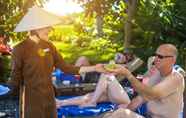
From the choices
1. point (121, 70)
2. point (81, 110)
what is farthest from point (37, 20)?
point (81, 110)

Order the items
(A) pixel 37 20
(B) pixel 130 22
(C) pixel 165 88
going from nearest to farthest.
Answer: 1. (C) pixel 165 88
2. (A) pixel 37 20
3. (B) pixel 130 22

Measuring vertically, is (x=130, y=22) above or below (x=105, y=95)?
above

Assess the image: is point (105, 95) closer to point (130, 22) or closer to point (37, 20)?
point (37, 20)

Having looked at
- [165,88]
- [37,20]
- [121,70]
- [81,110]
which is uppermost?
[37,20]

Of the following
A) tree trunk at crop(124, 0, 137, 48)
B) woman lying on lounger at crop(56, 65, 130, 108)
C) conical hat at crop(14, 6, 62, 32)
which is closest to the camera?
conical hat at crop(14, 6, 62, 32)

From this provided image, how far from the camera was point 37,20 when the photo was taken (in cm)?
574

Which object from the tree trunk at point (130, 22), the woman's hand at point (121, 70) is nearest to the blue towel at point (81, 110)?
the woman's hand at point (121, 70)

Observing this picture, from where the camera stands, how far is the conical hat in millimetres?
5656

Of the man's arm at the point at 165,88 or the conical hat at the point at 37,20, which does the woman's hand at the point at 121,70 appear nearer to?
the man's arm at the point at 165,88

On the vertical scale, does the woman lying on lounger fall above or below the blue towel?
above

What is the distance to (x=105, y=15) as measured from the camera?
15.0 meters

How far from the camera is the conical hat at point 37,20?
5656mm

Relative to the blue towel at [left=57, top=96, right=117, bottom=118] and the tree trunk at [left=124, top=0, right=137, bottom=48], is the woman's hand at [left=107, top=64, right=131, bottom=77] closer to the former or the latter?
the blue towel at [left=57, top=96, right=117, bottom=118]

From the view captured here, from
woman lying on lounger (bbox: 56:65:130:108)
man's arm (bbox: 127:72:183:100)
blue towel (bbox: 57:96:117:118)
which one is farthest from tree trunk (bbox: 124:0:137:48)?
man's arm (bbox: 127:72:183:100)
